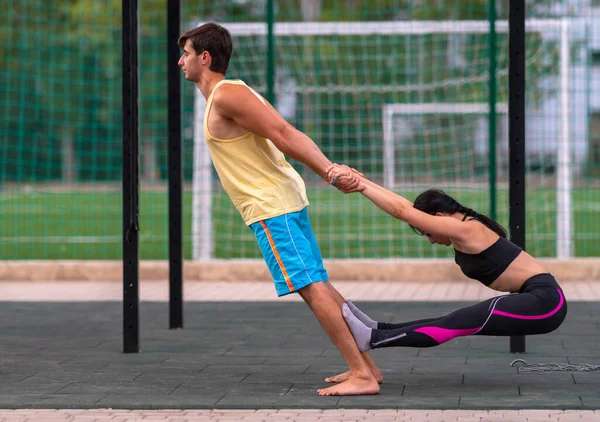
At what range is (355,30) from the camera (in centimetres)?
1524

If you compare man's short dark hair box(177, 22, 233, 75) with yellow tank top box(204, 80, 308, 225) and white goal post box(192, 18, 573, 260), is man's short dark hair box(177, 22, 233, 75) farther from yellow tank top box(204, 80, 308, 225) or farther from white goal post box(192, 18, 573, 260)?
white goal post box(192, 18, 573, 260)

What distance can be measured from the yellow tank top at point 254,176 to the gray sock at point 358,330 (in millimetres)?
620

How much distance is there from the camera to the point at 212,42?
684 cm

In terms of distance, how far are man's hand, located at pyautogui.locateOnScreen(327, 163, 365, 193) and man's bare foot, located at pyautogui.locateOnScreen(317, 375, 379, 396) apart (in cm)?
99

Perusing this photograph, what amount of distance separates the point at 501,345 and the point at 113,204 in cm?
3170

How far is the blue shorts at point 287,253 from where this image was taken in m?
6.43

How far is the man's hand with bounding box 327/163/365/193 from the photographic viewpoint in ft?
20.8

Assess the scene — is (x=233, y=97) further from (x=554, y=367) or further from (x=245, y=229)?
(x=245, y=229)

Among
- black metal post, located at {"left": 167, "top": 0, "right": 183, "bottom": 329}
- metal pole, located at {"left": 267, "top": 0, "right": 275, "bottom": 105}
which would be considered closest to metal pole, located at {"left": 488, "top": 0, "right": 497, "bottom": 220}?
metal pole, located at {"left": 267, "top": 0, "right": 275, "bottom": 105}

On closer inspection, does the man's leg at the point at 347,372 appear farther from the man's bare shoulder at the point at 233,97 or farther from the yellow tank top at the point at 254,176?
the man's bare shoulder at the point at 233,97

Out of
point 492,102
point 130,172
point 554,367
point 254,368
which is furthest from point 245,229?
point 554,367

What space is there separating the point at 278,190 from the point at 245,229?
17.6 meters

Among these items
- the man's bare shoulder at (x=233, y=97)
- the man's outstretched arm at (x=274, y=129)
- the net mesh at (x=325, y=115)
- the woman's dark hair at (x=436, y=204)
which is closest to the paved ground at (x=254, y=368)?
the woman's dark hair at (x=436, y=204)

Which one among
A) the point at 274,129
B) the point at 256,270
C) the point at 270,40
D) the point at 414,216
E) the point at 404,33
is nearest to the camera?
the point at 414,216
